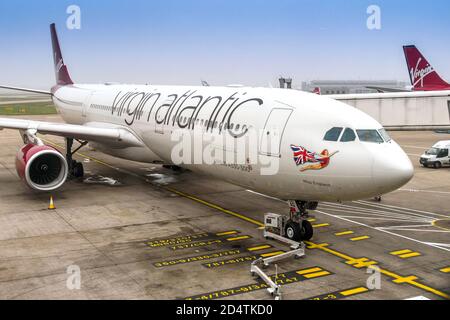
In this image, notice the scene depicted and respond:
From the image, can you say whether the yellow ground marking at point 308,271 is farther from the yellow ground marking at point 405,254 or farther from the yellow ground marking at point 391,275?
the yellow ground marking at point 405,254

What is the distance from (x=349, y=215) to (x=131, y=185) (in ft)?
38.5

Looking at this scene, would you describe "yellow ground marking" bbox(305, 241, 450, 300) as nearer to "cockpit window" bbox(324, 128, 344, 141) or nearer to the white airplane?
the white airplane

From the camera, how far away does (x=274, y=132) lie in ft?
50.0

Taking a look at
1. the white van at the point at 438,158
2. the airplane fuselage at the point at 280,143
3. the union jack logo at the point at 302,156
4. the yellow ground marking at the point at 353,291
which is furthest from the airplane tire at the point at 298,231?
the white van at the point at 438,158

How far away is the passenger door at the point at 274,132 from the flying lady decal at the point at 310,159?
0.68 metres

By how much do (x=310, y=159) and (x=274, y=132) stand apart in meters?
1.71

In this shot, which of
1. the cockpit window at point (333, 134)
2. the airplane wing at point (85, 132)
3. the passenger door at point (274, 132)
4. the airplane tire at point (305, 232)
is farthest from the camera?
the airplane wing at point (85, 132)

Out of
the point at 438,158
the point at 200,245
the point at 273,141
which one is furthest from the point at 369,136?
the point at 438,158

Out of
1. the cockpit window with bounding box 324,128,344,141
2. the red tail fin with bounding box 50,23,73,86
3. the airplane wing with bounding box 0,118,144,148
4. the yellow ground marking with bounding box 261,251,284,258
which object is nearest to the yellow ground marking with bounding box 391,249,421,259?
the yellow ground marking with bounding box 261,251,284,258

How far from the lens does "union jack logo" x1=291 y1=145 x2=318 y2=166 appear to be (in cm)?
1404

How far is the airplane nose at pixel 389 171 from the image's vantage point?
13.1 metres

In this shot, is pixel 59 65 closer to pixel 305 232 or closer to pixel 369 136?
pixel 305 232

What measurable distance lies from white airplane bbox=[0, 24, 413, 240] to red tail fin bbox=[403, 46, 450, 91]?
40823 millimetres

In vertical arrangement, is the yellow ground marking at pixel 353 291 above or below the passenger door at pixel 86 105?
below
